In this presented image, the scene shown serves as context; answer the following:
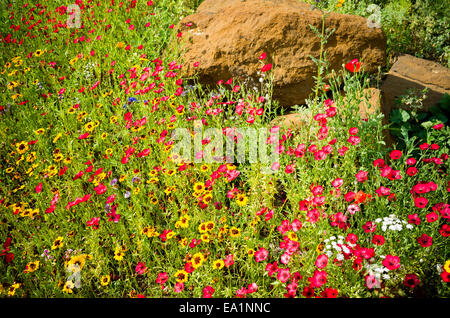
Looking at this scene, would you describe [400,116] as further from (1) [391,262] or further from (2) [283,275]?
(2) [283,275]

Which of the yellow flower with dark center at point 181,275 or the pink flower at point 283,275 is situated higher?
the pink flower at point 283,275

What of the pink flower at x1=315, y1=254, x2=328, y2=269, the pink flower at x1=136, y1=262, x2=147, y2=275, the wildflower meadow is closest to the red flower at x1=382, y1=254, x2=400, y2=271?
the wildflower meadow

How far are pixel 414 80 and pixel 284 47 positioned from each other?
181cm

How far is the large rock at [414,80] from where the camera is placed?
354 cm

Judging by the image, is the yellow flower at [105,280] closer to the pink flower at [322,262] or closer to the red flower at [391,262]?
the pink flower at [322,262]

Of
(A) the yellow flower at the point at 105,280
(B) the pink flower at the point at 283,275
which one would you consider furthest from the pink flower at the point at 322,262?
(A) the yellow flower at the point at 105,280

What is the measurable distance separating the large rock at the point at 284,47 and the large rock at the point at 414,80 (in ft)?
1.30

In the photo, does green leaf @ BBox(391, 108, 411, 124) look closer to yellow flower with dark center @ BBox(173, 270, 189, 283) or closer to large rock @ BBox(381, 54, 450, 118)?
large rock @ BBox(381, 54, 450, 118)

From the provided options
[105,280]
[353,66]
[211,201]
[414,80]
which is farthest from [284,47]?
[105,280]

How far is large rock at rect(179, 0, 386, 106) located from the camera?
338 centimetres

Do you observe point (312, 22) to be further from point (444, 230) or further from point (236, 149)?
point (444, 230)

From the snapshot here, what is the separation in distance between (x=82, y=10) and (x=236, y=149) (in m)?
4.06

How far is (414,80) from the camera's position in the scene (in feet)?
12.7

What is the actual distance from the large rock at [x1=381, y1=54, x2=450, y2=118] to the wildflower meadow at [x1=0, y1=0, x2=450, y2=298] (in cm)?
64
